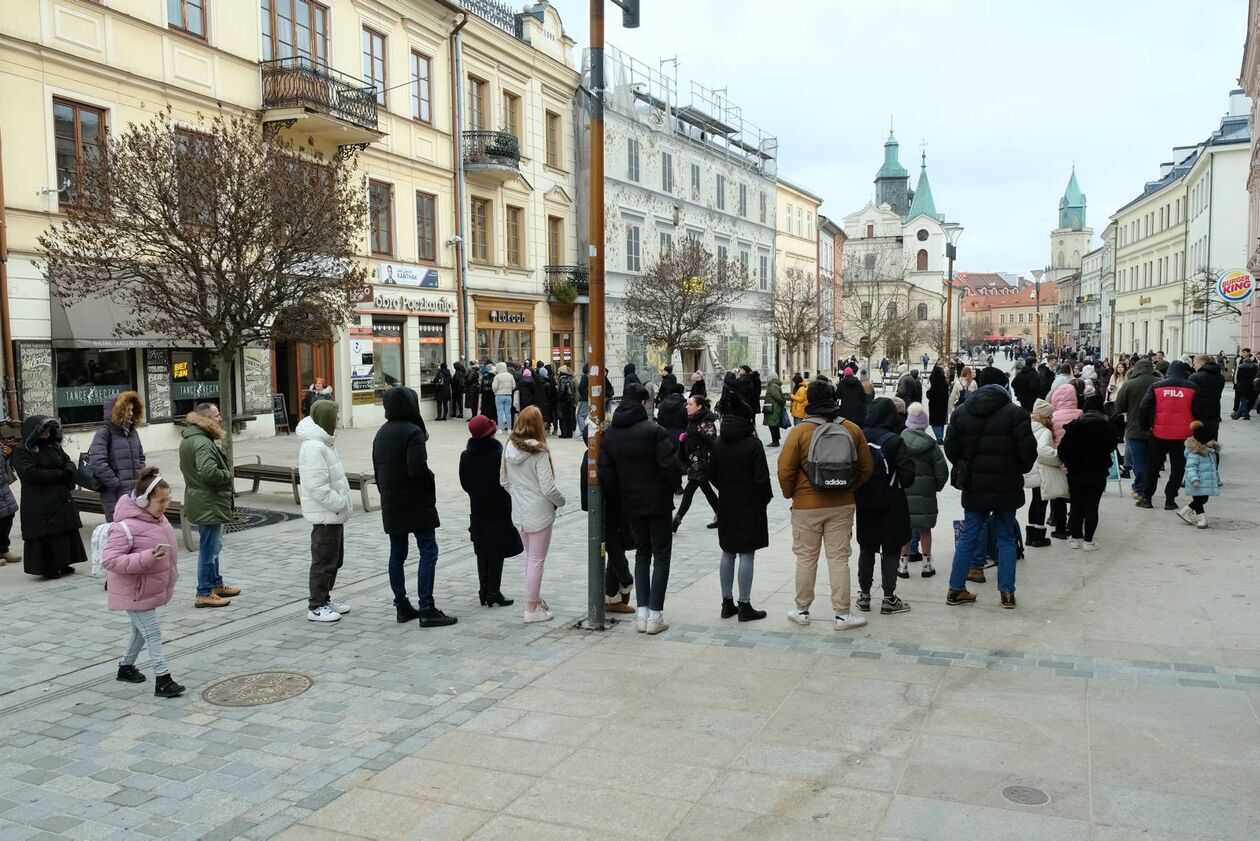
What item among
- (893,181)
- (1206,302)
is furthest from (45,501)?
(893,181)

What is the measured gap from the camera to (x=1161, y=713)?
17.6ft

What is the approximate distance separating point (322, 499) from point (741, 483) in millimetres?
3097

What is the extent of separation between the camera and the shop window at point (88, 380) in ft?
53.4

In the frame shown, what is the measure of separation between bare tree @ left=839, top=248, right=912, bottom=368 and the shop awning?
38.5 metres

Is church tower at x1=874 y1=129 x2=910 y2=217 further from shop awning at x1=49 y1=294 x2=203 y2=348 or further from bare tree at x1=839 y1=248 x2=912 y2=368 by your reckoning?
shop awning at x1=49 y1=294 x2=203 y2=348

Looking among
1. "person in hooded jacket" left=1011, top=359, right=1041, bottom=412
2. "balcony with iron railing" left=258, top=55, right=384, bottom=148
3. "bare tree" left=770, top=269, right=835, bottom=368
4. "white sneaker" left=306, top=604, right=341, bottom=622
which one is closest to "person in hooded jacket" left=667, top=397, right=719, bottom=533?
"white sneaker" left=306, top=604, right=341, bottom=622

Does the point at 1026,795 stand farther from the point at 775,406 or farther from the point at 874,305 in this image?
the point at 874,305

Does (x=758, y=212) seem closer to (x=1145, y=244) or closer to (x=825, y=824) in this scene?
(x=1145, y=244)

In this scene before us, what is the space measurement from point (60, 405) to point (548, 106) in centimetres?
1871

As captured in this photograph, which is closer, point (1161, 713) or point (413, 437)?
point (1161, 713)

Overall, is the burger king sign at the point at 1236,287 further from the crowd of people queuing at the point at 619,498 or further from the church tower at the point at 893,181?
the church tower at the point at 893,181

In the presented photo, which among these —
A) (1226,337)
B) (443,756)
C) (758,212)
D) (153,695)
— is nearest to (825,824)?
(443,756)

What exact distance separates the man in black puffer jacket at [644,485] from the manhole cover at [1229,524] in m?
6.90

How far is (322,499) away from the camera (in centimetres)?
725
